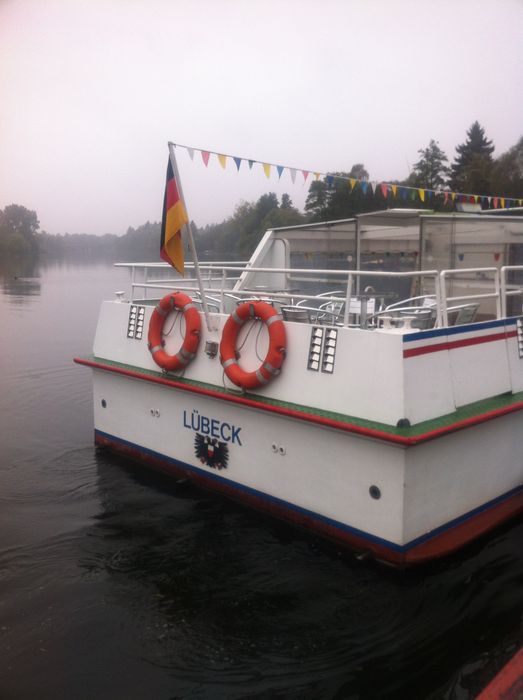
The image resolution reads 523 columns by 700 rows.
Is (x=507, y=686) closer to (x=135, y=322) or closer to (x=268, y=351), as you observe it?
(x=268, y=351)

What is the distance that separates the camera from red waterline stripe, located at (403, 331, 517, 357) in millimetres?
4789

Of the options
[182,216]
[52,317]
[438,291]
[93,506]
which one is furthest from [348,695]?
[52,317]

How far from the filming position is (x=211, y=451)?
21.0ft

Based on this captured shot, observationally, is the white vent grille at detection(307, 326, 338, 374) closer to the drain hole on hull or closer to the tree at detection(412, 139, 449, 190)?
the drain hole on hull

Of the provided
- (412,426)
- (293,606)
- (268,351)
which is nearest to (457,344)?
(412,426)

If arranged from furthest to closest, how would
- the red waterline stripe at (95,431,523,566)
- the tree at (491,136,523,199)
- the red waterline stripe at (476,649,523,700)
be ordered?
the tree at (491,136,523,199), the red waterline stripe at (95,431,523,566), the red waterline stripe at (476,649,523,700)

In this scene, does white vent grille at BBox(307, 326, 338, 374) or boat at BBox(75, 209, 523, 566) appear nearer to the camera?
boat at BBox(75, 209, 523, 566)

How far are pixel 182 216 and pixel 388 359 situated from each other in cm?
244

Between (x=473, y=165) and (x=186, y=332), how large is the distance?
5058 cm

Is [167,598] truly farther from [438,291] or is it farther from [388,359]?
[438,291]

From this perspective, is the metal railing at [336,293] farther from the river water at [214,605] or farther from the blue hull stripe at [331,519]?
the river water at [214,605]

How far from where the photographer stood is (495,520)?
5.72 m

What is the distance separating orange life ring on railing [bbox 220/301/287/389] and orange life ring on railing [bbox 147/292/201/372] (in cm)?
51

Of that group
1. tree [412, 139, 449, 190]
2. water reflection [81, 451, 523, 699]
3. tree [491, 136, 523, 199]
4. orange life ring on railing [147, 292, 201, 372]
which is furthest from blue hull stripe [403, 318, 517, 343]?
tree [412, 139, 449, 190]
